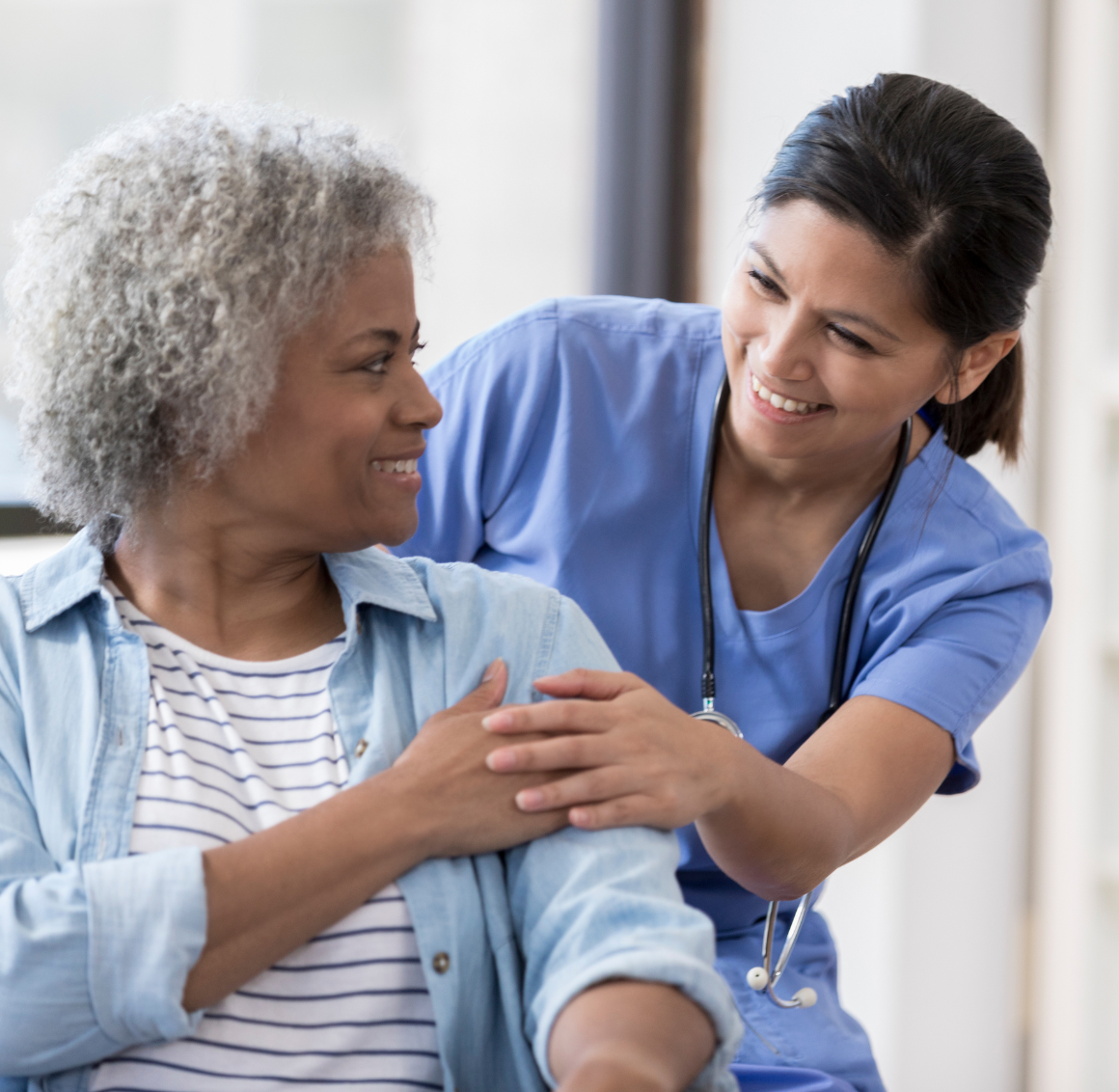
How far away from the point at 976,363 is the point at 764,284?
28cm

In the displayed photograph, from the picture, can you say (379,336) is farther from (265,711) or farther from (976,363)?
(976,363)

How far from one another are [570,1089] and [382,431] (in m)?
0.55

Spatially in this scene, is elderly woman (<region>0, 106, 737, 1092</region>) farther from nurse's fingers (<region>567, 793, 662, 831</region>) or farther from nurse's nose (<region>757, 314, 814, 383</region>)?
nurse's nose (<region>757, 314, 814, 383</region>)

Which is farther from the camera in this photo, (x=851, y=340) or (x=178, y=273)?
(x=851, y=340)

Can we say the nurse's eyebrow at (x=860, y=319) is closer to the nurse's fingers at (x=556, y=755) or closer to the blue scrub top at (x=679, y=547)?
the blue scrub top at (x=679, y=547)

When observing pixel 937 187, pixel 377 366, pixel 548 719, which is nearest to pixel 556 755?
pixel 548 719

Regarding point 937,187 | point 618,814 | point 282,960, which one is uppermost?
point 937,187

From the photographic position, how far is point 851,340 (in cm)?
133

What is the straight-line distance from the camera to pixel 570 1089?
32.9 inches

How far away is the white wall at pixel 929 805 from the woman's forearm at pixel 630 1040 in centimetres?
146

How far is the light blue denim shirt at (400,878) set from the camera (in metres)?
0.90

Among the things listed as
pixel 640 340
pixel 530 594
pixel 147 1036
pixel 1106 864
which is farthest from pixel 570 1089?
pixel 1106 864

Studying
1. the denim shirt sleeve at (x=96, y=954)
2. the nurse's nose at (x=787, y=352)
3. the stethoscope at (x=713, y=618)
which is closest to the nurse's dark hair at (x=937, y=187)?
the nurse's nose at (x=787, y=352)

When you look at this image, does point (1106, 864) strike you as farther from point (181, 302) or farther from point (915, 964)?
point (181, 302)
